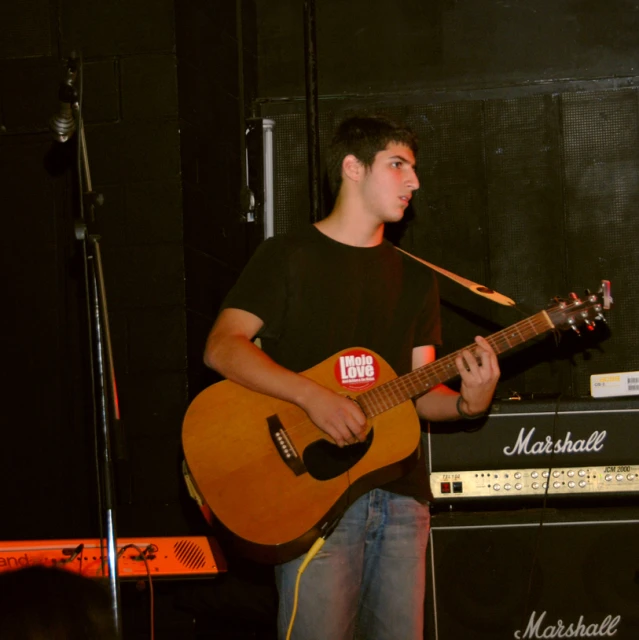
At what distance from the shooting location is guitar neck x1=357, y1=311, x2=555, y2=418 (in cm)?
295

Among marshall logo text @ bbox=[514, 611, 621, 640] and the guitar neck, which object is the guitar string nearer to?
the guitar neck

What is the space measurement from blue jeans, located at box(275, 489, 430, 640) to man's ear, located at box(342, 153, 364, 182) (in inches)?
42.1

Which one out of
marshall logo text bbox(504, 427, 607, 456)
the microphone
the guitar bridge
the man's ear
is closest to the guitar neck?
the guitar bridge

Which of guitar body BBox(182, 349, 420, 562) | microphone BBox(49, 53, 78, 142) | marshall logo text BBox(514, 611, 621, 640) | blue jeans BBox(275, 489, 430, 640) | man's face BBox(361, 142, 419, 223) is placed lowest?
marshall logo text BBox(514, 611, 621, 640)

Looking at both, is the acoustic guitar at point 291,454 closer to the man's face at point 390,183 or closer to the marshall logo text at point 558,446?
the man's face at point 390,183

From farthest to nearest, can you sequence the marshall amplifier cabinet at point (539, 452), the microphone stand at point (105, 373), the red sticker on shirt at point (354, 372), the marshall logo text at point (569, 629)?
the marshall amplifier cabinet at point (539, 452), the marshall logo text at point (569, 629), the red sticker on shirt at point (354, 372), the microphone stand at point (105, 373)

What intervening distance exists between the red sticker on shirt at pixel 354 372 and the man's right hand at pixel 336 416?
Result: 11 centimetres

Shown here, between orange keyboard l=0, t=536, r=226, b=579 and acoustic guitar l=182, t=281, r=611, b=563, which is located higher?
acoustic guitar l=182, t=281, r=611, b=563

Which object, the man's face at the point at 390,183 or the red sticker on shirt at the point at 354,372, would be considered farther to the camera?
the man's face at the point at 390,183

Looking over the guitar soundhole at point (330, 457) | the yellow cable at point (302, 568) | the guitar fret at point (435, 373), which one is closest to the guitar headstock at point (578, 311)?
the guitar fret at point (435, 373)

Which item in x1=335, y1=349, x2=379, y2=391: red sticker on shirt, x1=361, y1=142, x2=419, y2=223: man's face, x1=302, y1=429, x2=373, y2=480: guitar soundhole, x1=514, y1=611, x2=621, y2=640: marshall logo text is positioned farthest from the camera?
x1=514, y1=611, x2=621, y2=640: marshall logo text

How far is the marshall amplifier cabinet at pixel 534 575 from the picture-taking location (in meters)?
3.42

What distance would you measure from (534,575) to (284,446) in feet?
3.83

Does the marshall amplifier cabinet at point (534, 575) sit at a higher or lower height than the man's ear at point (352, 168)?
lower
